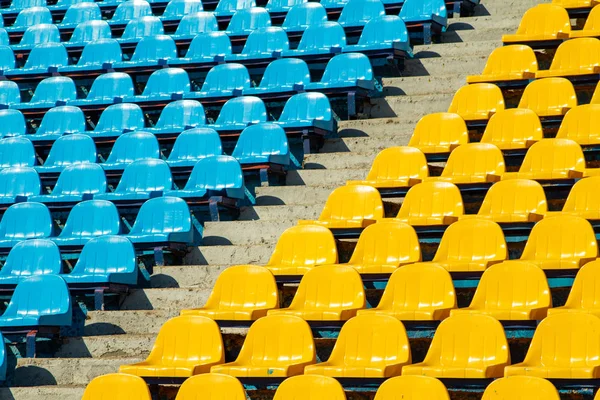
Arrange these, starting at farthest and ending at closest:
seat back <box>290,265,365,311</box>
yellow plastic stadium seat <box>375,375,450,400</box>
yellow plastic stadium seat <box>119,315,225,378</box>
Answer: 1. seat back <box>290,265,365,311</box>
2. yellow plastic stadium seat <box>119,315,225,378</box>
3. yellow plastic stadium seat <box>375,375,450,400</box>

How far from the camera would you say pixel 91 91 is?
920 centimetres

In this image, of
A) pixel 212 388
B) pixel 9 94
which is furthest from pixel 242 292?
pixel 9 94

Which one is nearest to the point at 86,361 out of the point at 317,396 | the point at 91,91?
the point at 317,396

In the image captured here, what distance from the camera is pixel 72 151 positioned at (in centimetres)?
836

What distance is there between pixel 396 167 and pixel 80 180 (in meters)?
2.42

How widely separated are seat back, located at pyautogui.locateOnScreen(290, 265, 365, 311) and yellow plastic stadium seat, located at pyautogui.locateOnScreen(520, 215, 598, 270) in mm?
927

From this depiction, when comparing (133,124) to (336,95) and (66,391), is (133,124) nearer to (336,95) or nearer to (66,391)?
(336,95)

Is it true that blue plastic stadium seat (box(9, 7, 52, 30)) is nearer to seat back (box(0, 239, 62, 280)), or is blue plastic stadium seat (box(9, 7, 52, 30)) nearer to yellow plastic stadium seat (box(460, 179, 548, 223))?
seat back (box(0, 239, 62, 280))

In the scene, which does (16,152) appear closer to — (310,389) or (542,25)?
(542,25)

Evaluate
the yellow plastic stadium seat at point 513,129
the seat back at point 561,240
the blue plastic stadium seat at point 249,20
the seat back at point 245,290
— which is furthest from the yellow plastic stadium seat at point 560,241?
the blue plastic stadium seat at point 249,20

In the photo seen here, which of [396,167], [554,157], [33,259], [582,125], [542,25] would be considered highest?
[542,25]

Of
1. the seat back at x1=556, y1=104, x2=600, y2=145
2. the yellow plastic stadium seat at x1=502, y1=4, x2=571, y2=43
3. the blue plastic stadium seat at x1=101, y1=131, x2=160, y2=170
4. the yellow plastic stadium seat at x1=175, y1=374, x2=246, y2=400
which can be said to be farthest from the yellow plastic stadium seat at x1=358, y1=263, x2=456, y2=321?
the yellow plastic stadium seat at x1=502, y1=4, x2=571, y2=43

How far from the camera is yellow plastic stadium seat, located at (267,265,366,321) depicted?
5.55 m

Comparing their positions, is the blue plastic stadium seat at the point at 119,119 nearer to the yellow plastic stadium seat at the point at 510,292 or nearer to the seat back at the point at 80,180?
the seat back at the point at 80,180
